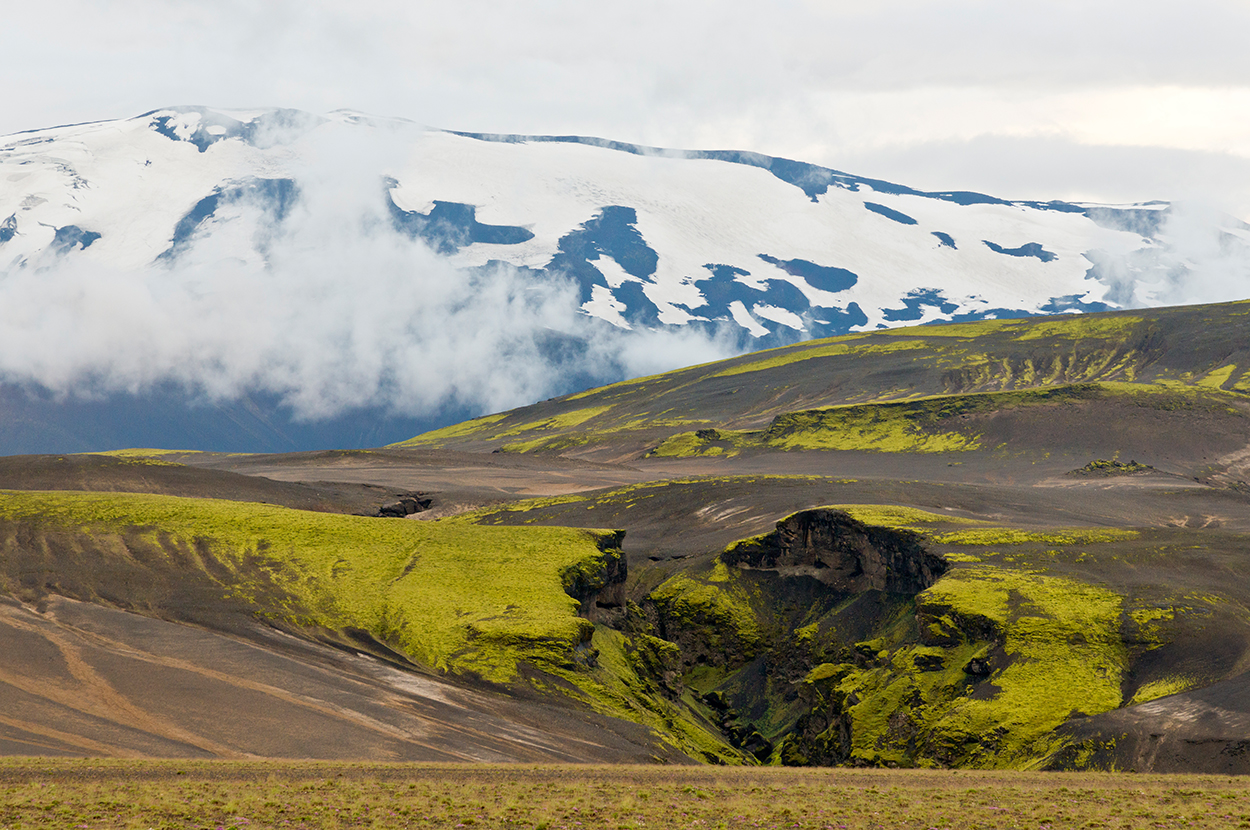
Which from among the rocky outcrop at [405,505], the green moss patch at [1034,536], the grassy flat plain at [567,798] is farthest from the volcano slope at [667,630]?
the rocky outcrop at [405,505]

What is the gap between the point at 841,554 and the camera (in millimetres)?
96562

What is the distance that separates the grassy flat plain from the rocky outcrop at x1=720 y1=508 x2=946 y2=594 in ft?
149

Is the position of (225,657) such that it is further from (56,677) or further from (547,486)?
(547,486)

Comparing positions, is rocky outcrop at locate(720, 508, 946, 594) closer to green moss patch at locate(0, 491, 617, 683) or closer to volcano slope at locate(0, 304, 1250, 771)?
volcano slope at locate(0, 304, 1250, 771)

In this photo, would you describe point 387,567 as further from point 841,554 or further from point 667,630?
point 841,554

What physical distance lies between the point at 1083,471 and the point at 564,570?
104 m

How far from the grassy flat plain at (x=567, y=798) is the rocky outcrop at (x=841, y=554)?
45.4 meters

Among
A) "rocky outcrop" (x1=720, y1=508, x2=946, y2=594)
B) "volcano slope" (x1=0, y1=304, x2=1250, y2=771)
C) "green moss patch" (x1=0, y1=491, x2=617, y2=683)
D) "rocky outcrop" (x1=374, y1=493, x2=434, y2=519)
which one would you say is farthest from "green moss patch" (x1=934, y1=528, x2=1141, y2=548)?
"rocky outcrop" (x1=374, y1=493, x2=434, y2=519)

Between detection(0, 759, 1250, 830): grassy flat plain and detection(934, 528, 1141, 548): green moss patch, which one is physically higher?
detection(934, 528, 1141, 548): green moss patch

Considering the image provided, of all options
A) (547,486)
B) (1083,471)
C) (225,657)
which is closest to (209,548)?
(225,657)

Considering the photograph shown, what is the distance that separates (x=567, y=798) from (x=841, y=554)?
65.3 meters

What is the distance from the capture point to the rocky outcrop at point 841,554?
284 feet

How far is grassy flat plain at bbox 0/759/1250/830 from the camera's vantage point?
101ft

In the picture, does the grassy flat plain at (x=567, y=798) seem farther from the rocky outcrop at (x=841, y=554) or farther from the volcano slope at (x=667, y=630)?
the rocky outcrop at (x=841, y=554)
